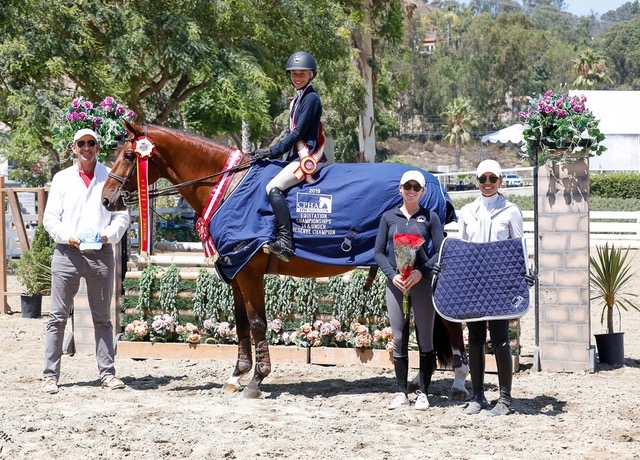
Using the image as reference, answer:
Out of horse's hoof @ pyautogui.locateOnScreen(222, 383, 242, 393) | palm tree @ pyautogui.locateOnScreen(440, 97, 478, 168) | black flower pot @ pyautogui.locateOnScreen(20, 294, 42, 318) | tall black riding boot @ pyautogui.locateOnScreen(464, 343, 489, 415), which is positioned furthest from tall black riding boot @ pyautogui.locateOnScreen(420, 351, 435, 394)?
palm tree @ pyautogui.locateOnScreen(440, 97, 478, 168)

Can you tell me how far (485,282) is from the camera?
648cm

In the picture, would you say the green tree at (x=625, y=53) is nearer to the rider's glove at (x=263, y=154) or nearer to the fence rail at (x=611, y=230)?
the fence rail at (x=611, y=230)

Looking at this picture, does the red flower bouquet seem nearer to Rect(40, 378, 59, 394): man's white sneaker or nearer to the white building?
Rect(40, 378, 59, 394): man's white sneaker

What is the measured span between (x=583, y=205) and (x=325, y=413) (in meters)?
3.24

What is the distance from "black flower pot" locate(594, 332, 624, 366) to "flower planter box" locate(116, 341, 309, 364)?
2.71 metres

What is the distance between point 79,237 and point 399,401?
2816mm

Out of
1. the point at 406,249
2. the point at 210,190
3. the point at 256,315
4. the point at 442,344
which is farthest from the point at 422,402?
the point at 210,190

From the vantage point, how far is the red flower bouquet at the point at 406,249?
660 centimetres

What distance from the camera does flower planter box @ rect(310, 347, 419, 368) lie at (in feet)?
27.9

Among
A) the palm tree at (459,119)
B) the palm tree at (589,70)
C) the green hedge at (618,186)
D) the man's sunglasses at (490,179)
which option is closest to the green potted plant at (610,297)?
the man's sunglasses at (490,179)

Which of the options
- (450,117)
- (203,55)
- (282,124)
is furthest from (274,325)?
(450,117)

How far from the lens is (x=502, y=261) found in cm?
649

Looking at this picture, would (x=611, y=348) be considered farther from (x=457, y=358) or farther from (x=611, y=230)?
(x=611, y=230)

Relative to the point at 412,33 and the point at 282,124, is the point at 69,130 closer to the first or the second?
the point at 282,124
